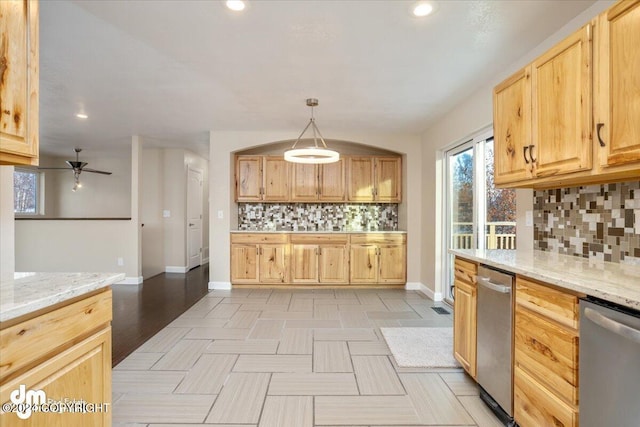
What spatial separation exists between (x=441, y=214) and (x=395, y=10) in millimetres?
2889

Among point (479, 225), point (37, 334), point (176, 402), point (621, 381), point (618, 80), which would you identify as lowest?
point (176, 402)

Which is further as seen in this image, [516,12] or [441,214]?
[441,214]

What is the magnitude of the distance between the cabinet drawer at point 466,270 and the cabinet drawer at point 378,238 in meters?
2.50

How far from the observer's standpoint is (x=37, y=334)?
3.16 feet

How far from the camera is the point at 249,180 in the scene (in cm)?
494

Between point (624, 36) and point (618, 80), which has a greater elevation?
point (624, 36)

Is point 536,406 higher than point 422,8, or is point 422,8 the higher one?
point 422,8

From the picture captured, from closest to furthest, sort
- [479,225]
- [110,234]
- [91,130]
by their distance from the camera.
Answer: [479,225] < [91,130] < [110,234]

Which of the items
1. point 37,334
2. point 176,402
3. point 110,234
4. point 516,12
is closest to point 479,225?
point 516,12

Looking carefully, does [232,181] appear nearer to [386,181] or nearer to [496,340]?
[386,181]

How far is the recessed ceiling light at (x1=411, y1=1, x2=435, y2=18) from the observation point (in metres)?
1.80

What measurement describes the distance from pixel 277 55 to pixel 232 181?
2.75m

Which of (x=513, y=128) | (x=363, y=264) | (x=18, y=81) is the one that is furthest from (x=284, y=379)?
(x=363, y=264)

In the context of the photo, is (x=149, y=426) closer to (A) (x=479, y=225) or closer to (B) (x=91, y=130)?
(A) (x=479, y=225)
